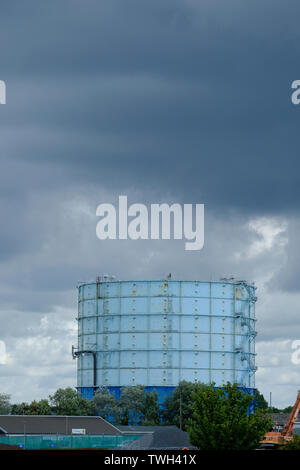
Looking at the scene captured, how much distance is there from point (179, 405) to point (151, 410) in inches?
178

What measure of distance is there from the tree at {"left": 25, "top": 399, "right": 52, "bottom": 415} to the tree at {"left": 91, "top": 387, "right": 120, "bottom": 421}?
286 inches

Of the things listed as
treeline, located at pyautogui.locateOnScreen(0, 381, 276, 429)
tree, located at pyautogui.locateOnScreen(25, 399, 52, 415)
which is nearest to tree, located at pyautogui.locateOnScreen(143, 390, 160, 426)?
treeline, located at pyautogui.locateOnScreen(0, 381, 276, 429)

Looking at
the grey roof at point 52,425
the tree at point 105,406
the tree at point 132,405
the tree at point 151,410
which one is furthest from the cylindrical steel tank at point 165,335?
the grey roof at point 52,425

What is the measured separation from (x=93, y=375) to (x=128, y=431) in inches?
1021

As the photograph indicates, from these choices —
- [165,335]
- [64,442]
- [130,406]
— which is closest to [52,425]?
[64,442]

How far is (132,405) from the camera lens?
466ft

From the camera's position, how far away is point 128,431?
127250 millimetres

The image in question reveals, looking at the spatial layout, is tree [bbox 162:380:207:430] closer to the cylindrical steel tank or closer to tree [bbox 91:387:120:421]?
the cylindrical steel tank

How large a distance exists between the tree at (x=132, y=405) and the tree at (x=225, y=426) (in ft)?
172

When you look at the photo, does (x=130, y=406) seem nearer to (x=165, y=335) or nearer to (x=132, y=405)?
(x=132, y=405)

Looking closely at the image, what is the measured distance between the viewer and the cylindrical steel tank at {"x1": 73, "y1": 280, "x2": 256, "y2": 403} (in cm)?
14700

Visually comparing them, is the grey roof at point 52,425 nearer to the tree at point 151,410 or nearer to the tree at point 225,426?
the tree at point 151,410
